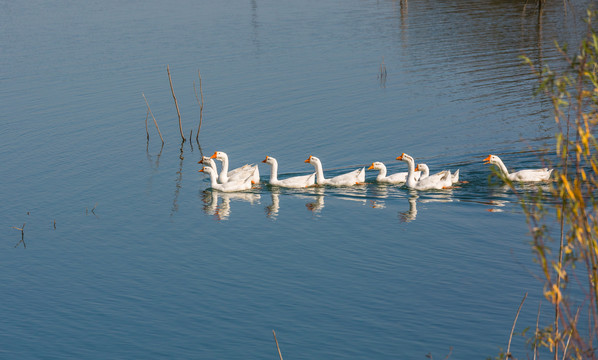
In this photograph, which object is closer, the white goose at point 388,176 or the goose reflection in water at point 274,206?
the goose reflection in water at point 274,206

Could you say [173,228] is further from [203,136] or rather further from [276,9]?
[276,9]

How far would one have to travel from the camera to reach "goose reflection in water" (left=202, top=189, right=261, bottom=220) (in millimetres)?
23375

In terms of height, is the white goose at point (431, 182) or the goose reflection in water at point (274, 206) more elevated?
the white goose at point (431, 182)

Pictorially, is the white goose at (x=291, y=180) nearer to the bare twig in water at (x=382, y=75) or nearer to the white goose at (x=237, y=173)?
the white goose at (x=237, y=173)

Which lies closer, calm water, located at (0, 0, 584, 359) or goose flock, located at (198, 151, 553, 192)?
calm water, located at (0, 0, 584, 359)

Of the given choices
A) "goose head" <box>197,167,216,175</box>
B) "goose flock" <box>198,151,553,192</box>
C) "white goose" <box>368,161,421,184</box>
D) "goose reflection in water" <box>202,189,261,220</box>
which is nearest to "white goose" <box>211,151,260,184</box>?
"goose flock" <box>198,151,553,192</box>

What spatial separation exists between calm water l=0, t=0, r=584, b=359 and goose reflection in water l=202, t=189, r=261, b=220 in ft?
0.38

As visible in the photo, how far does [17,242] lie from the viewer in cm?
2098

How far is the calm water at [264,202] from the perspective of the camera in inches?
614

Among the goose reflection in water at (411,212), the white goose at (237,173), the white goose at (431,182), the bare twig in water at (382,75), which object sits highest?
the bare twig in water at (382,75)

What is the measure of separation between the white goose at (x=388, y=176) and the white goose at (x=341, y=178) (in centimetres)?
50

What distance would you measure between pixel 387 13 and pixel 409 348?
51306 millimetres

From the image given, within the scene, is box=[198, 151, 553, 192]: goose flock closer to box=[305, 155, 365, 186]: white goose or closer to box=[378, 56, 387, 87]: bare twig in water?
box=[305, 155, 365, 186]: white goose

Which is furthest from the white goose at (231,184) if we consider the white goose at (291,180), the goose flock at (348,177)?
the white goose at (291,180)
